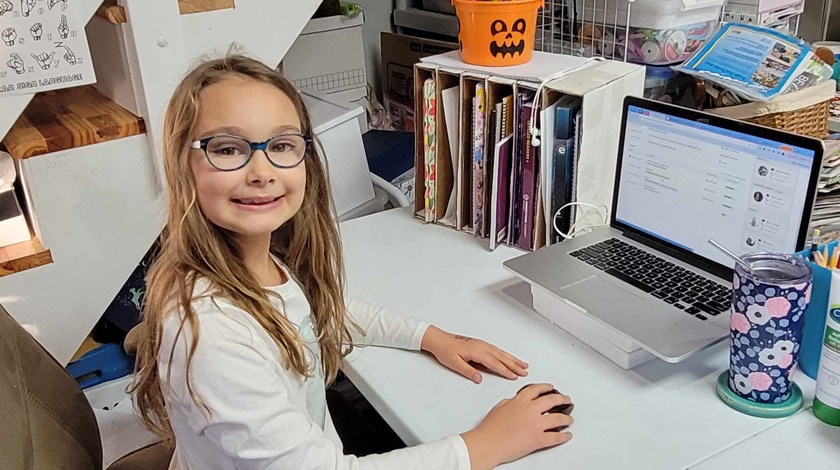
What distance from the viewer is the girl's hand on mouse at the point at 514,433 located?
2.81ft

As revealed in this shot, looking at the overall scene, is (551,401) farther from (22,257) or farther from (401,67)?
(401,67)

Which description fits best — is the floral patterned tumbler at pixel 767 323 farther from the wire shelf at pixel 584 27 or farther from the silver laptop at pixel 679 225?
the wire shelf at pixel 584 27

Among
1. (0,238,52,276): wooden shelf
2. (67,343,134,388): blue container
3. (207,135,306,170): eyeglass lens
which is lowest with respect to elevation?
(67,343,134,388): blue container

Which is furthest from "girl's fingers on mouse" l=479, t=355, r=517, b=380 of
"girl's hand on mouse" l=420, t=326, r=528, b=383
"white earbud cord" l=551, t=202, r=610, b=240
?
"white earbud cord" l=551, t=202, r=610, b=240

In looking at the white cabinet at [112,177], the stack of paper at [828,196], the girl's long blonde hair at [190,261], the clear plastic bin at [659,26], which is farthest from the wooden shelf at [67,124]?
the stack of paper at [828,196]

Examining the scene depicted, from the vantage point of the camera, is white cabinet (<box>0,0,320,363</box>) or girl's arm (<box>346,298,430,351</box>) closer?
girl's arm (<box>346,298,430,351</box>)

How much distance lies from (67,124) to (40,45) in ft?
0.55

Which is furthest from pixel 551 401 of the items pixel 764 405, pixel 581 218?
pixel 581 218

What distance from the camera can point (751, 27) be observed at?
4.80 ft

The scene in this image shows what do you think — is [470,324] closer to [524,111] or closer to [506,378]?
[506,378]

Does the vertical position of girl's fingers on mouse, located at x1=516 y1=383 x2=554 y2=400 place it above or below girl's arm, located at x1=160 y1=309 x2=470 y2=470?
below

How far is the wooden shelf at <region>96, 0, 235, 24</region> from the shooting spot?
1263mm

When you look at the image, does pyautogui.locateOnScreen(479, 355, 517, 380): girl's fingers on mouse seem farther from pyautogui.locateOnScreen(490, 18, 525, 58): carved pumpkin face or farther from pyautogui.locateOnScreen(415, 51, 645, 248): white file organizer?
pyautogui.locateOnScreen(490, 18, 525, 58): carved pumpkin face

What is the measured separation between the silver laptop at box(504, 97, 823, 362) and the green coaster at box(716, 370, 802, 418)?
7 cm
